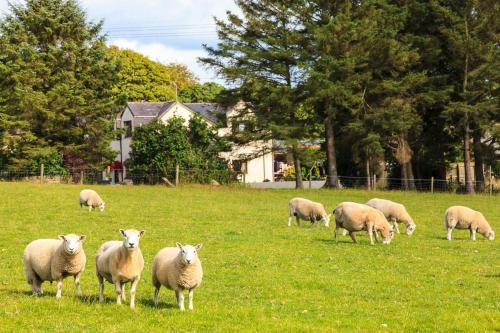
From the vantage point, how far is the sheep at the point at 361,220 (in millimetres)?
21094

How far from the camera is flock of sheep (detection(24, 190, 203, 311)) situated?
1139 cm

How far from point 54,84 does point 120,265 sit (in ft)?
151

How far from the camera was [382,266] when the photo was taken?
1700cm

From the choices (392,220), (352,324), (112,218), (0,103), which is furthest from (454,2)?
(352,324)

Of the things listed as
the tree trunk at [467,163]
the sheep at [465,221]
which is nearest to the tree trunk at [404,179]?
the tree trunk at [467,163]

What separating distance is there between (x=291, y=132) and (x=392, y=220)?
21934 mm

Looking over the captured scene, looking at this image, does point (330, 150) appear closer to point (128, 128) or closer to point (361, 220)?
point (128, 128)

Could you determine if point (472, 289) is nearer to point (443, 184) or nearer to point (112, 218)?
point (112, 218)

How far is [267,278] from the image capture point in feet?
49.6

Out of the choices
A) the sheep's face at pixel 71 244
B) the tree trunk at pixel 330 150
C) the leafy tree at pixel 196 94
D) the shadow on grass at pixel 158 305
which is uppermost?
the leafy tree at pixel 196 94

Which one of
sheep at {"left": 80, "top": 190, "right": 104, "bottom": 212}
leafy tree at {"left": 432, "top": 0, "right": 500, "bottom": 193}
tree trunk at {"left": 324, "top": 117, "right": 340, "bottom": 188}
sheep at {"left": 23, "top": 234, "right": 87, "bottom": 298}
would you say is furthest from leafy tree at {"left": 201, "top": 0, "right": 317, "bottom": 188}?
sheep at {"left": 23, "top": 234, "right": 87, "bottom": 298}

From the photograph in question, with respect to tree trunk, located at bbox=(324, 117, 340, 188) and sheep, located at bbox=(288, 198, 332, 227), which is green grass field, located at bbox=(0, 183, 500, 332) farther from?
tree trunk, located at bbox=(324, 117, 340, 188)

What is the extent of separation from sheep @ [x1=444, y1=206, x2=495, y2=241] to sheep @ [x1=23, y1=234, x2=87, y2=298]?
49.0 feet

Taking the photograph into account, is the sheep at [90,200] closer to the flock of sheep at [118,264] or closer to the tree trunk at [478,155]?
the flock of sheep at [118,264]
